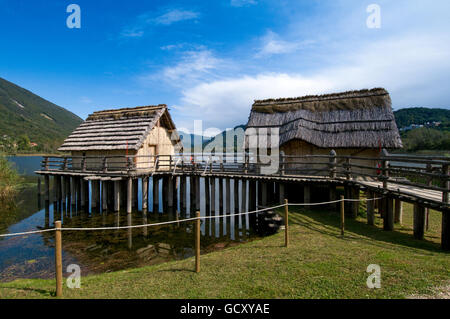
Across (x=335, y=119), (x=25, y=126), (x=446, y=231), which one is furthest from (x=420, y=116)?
(x=25, y=126)

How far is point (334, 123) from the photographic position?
1830 centimetres

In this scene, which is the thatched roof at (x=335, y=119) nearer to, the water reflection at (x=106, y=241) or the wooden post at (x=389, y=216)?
the water reflection at (x=106, y=241)

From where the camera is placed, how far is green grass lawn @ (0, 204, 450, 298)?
198 inches

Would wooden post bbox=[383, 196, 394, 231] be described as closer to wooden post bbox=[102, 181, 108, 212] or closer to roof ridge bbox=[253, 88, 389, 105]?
roof ridge bbox=[253, 88, 389, 105]

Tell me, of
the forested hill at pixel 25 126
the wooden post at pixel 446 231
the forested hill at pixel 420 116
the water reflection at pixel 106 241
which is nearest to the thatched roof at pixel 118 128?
the water reflection at pixel 106 241

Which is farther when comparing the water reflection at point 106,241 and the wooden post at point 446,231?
the water reflection at point 106,241

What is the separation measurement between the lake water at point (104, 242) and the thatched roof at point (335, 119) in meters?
7.84

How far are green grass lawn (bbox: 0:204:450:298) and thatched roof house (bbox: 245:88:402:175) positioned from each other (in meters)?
9.35

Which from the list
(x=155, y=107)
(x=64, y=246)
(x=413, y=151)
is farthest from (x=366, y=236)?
(x=413, y=151)

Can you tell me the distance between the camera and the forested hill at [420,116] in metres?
93.9

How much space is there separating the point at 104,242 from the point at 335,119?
16926 mm

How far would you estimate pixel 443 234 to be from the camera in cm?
712

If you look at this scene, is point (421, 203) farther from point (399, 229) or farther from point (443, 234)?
point (399, 229)

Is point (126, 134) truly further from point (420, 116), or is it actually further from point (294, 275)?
point (420, 116)
